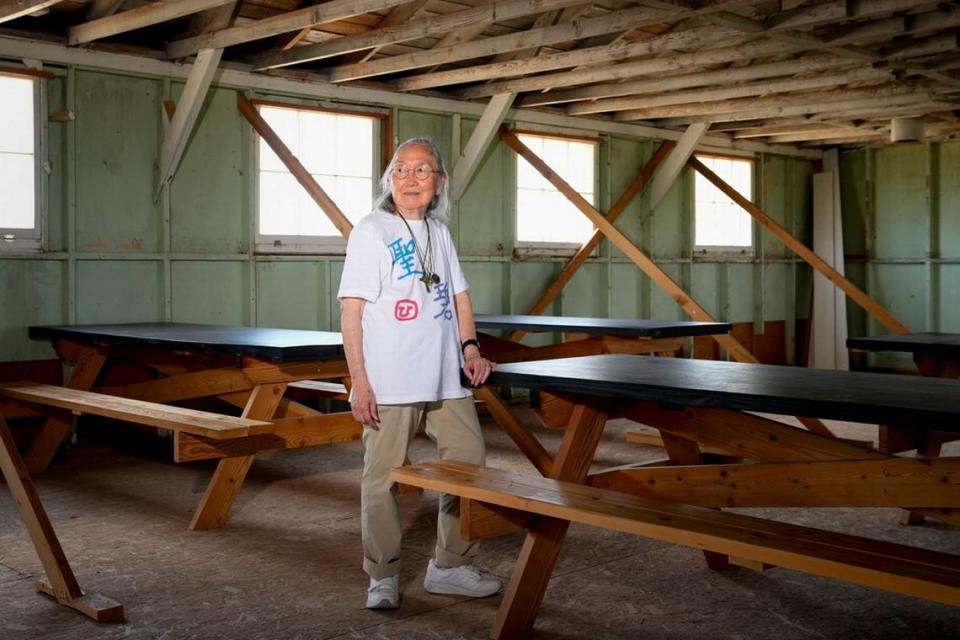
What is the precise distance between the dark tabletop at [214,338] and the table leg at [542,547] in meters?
1.52

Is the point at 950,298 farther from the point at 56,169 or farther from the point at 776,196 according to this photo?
the point at 56,169

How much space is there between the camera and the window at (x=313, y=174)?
7.34 m

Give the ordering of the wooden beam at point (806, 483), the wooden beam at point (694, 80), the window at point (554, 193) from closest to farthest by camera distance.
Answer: the wooden beam at point (806, 483)
the wooden beam at point (694, 80)
the window at point (554, 193)

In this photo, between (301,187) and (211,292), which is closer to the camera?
(211,292)

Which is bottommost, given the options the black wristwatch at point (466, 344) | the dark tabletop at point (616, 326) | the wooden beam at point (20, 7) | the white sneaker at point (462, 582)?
the white sneaker at point (462, 582)

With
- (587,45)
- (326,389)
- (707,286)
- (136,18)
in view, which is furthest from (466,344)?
(707,286)

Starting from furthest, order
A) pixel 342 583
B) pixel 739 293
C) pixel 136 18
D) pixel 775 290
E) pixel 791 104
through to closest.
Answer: pixel 775 290, pixel 739 293, pixel 791 104, pixel 136 18, pixel 342 583

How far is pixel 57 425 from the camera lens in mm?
5828

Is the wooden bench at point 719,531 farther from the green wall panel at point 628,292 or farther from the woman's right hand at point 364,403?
the green wall panel at point 628,292

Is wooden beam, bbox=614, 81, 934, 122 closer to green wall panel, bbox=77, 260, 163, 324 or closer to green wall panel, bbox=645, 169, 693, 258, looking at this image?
green wall panel, bbox=645, 169, 693, 258

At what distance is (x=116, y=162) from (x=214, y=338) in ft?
6.99

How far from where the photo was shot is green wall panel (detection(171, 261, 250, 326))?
689 cm

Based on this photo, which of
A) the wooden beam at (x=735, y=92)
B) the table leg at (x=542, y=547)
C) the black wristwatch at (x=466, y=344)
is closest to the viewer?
the table leg at (x=542, y=547)

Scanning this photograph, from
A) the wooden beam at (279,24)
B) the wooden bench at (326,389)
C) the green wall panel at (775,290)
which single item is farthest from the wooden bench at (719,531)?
the green wall panel at (775,290)
